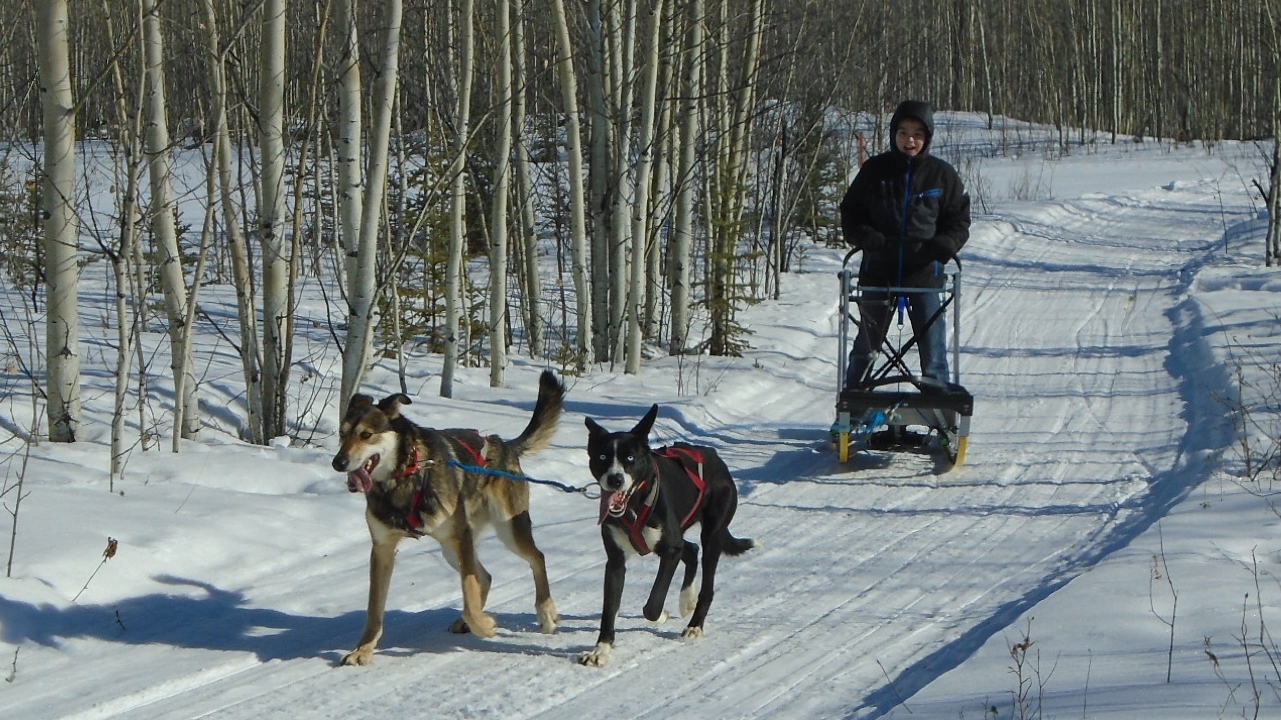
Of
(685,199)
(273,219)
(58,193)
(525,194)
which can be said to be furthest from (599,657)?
(685,199)

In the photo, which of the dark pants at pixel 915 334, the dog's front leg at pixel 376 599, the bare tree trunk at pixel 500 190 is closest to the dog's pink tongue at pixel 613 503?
the dog's front leg at pixel 376 599

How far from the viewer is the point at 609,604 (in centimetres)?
505

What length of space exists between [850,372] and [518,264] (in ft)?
25.6

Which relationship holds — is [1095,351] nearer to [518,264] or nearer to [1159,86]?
[518,264]

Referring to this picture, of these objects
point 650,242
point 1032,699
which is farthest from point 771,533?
point 650,242

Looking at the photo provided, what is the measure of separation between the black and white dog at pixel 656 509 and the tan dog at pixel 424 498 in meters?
0.50

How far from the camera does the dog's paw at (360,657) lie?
502cm

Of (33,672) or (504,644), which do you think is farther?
(504,644)

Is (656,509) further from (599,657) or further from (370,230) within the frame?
(370,230)

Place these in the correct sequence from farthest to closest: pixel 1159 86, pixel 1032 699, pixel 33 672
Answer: pixel 1159 86
pixel 33 672
pixel 1032 699

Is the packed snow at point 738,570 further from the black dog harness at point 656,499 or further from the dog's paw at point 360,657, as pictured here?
the black dog harness at point 656,499

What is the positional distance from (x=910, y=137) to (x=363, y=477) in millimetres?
4994

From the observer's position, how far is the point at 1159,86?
50.1m

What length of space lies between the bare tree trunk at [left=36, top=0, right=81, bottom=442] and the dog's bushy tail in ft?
10.8
